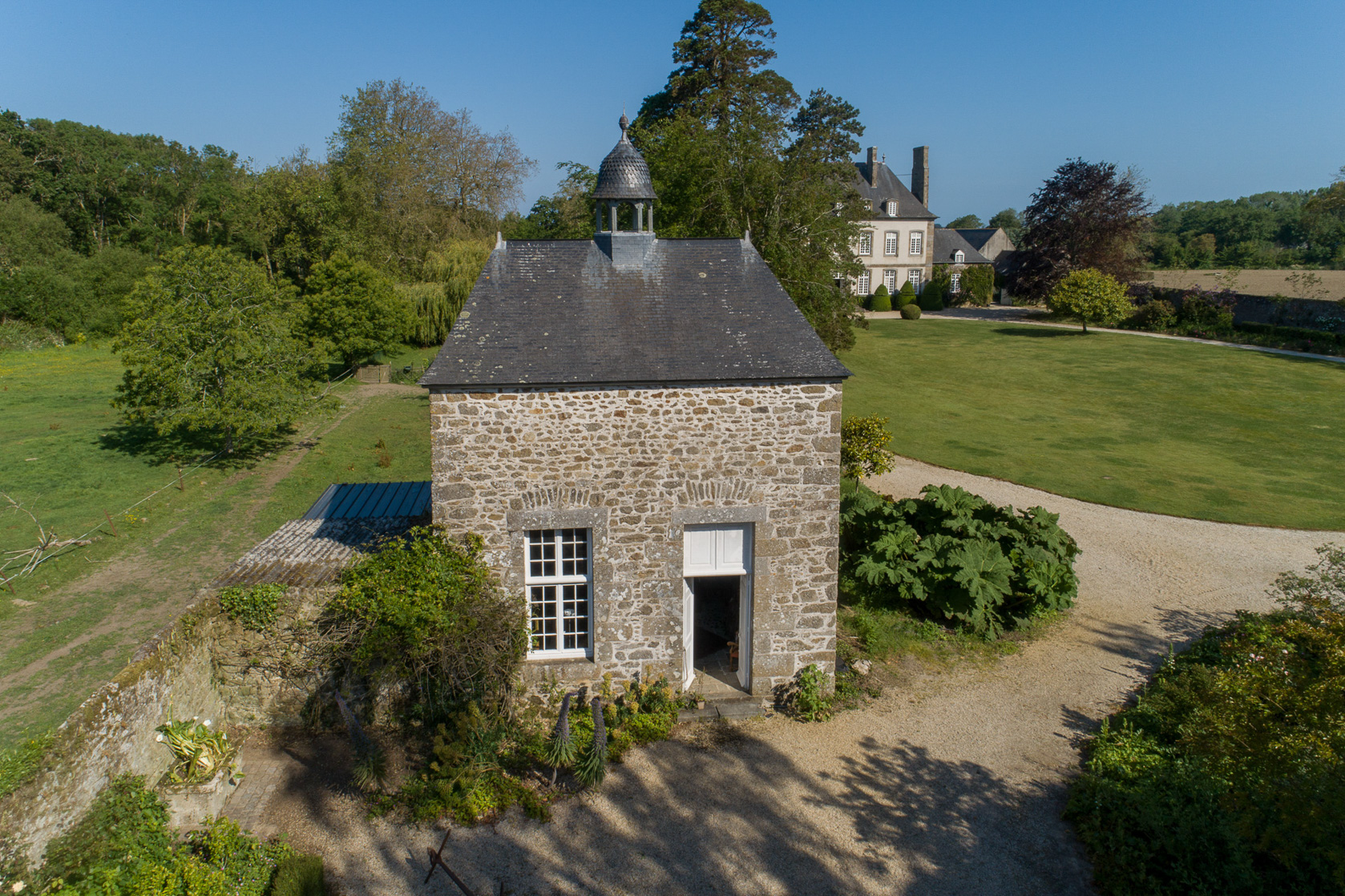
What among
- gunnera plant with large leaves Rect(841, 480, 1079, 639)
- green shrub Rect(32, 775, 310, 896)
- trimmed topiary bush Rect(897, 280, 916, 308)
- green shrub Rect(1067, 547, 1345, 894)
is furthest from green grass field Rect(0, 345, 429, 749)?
trimmed topiary bush Rect(897, 280, 916, 308)

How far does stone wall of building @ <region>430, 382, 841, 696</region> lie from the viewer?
411 inches

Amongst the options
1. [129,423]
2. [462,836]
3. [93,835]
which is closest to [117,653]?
[93,835]

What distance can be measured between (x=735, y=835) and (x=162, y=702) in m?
6.72

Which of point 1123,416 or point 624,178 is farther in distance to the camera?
point 1123,416

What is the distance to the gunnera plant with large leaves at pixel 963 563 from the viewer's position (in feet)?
45.4

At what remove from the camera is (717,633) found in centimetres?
1360

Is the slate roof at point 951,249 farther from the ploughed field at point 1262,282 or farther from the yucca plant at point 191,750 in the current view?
the yucca plant at point 191,750

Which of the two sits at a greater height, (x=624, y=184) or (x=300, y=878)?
(x=624, y=184)

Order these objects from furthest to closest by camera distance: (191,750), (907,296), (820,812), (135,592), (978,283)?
1. (978,283)
2. (907,296)
3. (135,592)
4. (820,812)
5. (191,750)

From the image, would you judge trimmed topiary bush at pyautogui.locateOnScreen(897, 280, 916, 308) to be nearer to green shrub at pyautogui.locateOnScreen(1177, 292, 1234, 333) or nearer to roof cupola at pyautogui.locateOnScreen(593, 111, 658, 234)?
green shrub at pyautogui.locateOnScreen(1177, 292, 1234, 333)

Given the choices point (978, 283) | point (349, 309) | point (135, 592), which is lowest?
point (135, 592)

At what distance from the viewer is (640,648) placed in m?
11.1

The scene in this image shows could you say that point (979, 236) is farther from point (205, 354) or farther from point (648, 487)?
point (648, 487)

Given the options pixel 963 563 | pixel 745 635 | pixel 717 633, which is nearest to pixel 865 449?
pixel 963 563
